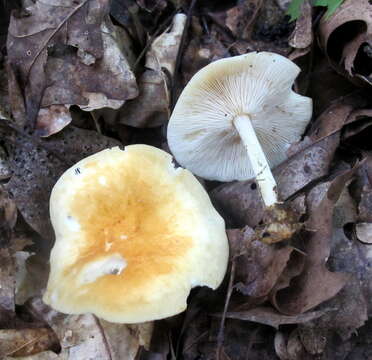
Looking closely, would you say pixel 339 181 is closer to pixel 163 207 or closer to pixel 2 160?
pixel 163 207

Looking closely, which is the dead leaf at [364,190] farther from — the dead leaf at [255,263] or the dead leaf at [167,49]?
the dead leaf at [167,49]

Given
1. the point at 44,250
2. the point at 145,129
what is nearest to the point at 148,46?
the point at 145,129

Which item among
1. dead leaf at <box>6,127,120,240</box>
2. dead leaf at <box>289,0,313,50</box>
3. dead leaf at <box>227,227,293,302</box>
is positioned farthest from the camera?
dead leaf at <box>289,0,313,50</box>

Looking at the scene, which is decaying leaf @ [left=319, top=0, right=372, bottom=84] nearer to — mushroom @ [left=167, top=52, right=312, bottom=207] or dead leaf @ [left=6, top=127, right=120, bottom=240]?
mushroom @ [left=167, top=52, right=312, bottom=207]

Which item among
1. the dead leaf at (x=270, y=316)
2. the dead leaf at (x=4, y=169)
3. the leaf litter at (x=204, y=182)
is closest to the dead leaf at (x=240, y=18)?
the leaf litter at (x=204, y=182)

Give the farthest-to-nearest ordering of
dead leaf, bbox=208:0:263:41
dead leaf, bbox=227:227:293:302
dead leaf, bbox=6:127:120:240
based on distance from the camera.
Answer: dead leaf, bbox=208:0:263:41
dead leaf, bbox=6:127:120:240
dead leaf, bbox=227:227:293:302

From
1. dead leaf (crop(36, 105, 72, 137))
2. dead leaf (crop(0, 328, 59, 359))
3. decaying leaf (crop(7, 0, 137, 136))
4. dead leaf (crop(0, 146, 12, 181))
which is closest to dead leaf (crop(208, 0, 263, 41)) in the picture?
decaying leaf (crop(7, 0, 137, 136))

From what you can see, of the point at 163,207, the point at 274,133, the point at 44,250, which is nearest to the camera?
the point at 163,207
